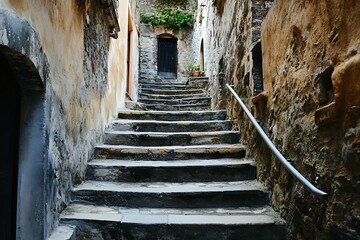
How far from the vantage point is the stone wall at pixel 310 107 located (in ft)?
4.39

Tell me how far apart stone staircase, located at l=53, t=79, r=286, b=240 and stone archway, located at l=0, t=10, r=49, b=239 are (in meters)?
0.39

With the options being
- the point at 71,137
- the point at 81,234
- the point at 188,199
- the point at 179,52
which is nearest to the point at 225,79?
the point at 188,199

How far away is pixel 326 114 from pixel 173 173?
1.77 metres

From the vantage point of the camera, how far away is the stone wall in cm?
134

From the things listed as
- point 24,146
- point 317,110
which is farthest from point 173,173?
point 317,110

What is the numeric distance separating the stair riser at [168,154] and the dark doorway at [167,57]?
9579 millimetres

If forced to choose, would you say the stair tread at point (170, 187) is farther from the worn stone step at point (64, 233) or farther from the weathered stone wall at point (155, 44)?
the weathered stone wall at point (155, 44)

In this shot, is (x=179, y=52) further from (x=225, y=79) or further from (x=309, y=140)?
(x=309, y=140)

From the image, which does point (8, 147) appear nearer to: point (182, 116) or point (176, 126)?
point (176, 126)

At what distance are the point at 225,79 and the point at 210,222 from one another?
2690 mm

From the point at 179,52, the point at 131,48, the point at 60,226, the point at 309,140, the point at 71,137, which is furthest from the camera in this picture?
the point at 179,52

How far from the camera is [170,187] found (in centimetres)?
277

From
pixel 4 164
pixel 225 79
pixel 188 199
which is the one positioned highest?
pixel 225 79

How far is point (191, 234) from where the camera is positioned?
2.22 metres
